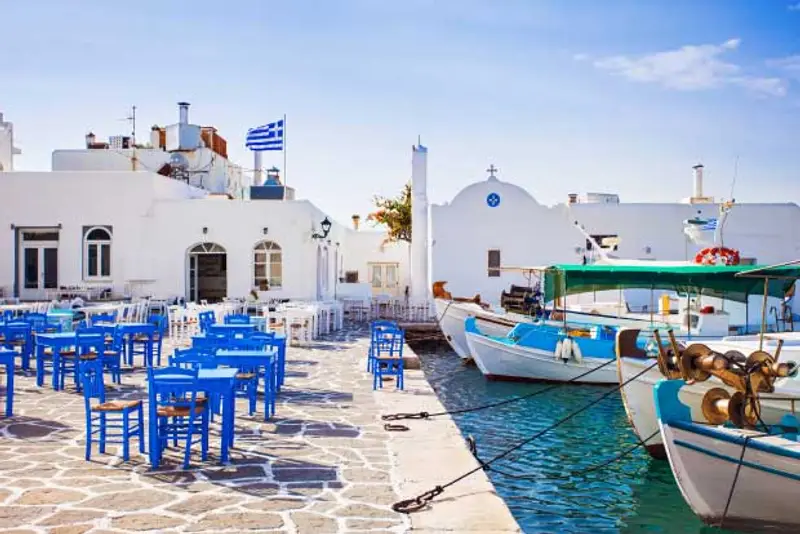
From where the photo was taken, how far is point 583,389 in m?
18.5

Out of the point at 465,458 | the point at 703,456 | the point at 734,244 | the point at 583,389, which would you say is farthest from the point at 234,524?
the point at 734,244

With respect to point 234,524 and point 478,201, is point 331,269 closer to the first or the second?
point 478,201

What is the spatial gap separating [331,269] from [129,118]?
14.5 metres

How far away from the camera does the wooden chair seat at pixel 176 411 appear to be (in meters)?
7.51

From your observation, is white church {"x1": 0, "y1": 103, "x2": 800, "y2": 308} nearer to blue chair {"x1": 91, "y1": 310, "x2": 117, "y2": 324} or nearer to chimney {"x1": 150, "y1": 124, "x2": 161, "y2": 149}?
chimney {"x1": 150, "y1": 124, "x2": 161, "y2": 149}

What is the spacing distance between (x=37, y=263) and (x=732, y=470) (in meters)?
22.5

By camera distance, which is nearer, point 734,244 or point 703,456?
point 703,456

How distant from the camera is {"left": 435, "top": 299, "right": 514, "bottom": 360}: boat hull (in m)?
21.4

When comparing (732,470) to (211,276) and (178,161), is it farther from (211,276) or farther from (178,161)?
(178,161)

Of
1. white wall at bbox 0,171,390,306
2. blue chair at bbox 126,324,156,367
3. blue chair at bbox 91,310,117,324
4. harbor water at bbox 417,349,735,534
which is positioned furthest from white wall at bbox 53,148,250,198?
harbor water at bbox 417,349,735,534

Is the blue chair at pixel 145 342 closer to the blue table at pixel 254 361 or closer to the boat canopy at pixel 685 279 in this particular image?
the blue table at pixel 254 361

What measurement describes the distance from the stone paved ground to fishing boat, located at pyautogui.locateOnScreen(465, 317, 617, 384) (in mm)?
9241

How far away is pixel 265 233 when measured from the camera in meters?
24.8

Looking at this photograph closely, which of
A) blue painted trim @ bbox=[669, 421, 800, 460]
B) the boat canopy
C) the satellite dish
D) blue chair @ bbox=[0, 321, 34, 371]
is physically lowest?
blue painted trim @ bbox=[669, 421, 800, 460]
